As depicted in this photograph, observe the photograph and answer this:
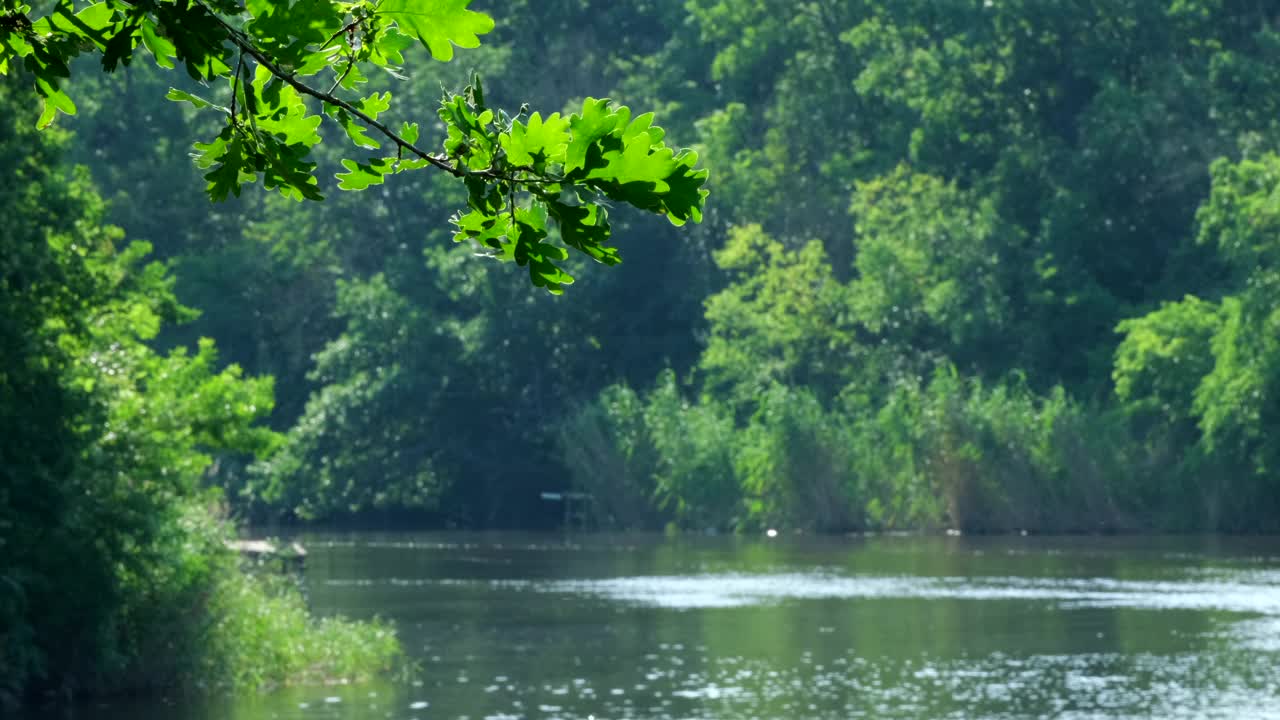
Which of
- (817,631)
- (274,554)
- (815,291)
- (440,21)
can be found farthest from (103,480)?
(815,291)

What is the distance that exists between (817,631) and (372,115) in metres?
27.2

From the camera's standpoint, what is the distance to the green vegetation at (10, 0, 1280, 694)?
52.3m

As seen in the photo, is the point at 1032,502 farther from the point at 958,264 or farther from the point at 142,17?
the point at 142,17

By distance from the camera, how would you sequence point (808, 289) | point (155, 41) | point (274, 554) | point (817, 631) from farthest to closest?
point (808, 289), point (274, 554), point (817, 631), point (155, 41)

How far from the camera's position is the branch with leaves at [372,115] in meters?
4.15

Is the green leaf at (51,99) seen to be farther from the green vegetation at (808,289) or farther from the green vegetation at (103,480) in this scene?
the green vegetation at (808,289)

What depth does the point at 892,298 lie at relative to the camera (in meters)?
61.0

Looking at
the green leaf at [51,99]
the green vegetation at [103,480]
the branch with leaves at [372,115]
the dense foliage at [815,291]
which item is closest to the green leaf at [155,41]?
the branch with leaves at [372,115]

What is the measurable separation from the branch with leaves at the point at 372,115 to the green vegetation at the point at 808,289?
3531cm

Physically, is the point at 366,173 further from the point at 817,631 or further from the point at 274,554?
the point at 274,554

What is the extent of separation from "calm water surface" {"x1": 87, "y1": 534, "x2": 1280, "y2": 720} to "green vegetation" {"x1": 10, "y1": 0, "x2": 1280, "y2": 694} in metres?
3.92

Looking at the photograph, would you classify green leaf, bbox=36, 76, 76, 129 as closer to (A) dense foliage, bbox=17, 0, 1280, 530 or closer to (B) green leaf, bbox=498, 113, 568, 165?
(B) green leaf, bbox=498, 113, 568, 165

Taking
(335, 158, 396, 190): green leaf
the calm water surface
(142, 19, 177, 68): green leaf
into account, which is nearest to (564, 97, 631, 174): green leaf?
(335, 158, 396, 190): green leaf

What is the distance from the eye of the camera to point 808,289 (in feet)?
208
